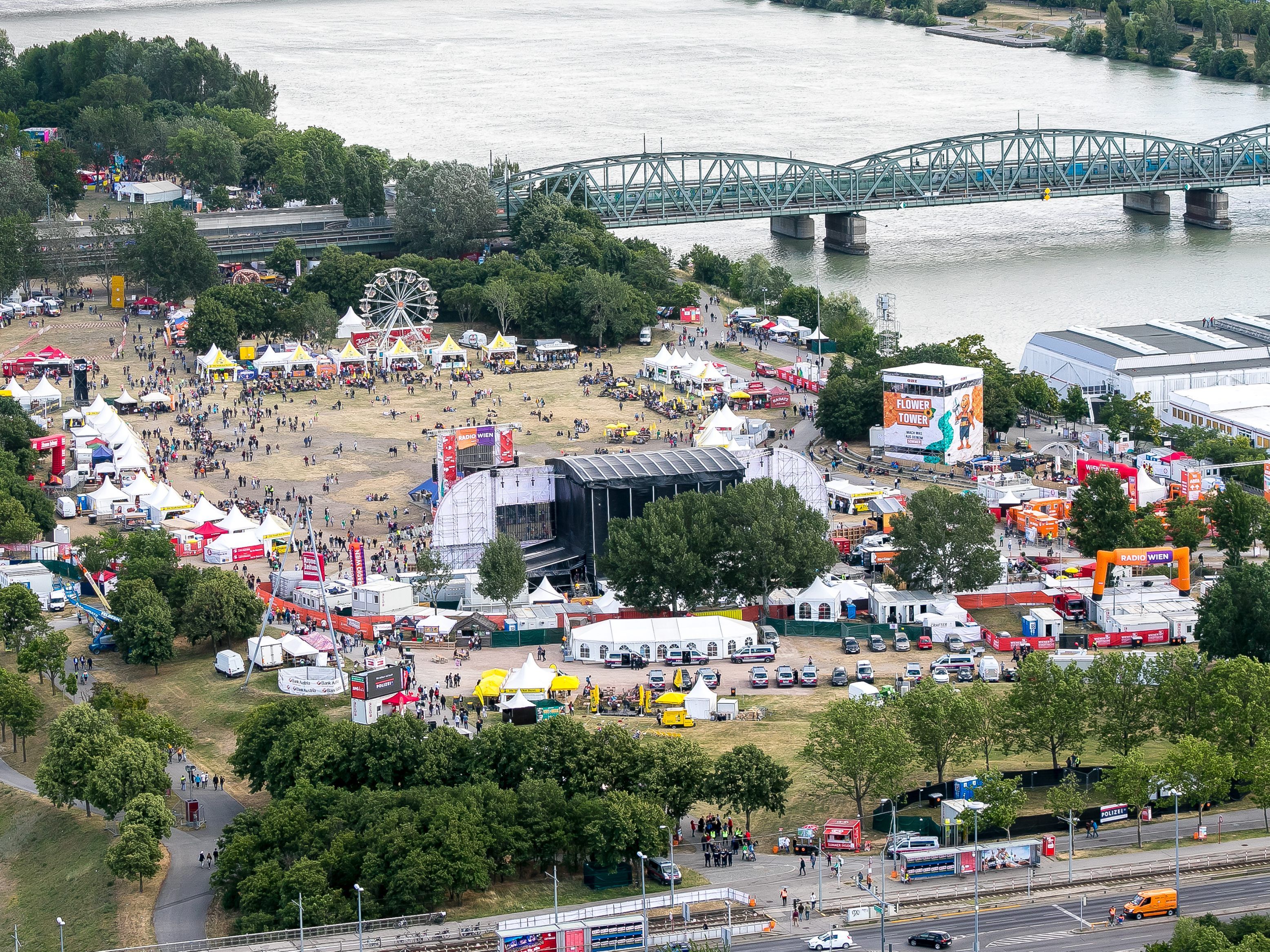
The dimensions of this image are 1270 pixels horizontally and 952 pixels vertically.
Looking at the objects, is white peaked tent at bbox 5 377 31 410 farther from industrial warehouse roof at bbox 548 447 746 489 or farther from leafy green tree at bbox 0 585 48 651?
industrial warehouse roof at bbox 548 447 746 489

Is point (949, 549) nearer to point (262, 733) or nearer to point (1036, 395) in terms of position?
point (1036, 395)

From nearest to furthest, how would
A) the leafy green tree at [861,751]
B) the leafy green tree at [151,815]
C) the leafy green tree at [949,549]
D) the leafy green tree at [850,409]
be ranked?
the leafy green tree at [151,815] < the leafy green tree at [861,751] < the leafy green tree at [949,549] < the leafy green tree at [850,409]

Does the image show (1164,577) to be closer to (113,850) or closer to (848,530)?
(848,530)

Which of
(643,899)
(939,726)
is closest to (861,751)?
(939,726)

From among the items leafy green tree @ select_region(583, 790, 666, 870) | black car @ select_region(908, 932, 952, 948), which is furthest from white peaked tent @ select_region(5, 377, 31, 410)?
black car @ select_region(908, 932, 952, 948)

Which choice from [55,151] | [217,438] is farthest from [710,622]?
[55,151]

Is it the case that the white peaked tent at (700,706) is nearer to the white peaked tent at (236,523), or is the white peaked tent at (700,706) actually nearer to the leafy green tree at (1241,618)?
the leafy green tree at (1241,618)

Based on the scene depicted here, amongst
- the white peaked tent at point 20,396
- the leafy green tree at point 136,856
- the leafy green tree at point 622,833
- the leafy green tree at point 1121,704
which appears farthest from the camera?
the white peaked tent at point 20,396

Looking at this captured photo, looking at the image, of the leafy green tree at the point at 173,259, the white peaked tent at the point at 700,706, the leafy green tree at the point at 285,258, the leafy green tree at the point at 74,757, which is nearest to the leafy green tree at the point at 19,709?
the leafy green tree at the point at 74,757
